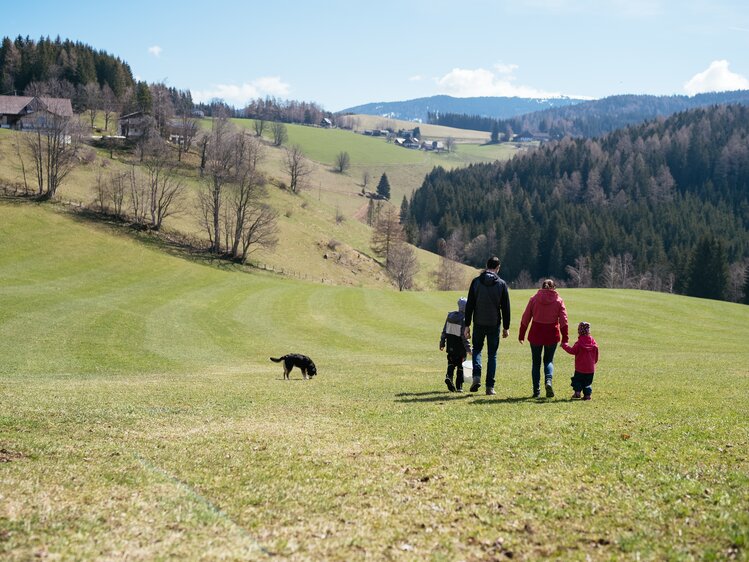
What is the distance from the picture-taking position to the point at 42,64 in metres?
154

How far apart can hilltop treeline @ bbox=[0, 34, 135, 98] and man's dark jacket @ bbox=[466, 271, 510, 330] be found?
166362 mm

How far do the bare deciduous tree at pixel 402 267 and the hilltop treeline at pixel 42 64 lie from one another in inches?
4096

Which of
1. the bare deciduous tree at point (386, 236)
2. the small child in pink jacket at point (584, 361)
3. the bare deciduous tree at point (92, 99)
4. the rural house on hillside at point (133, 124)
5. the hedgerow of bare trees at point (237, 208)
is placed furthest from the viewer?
the bare deciduous tree at point (92, 99)

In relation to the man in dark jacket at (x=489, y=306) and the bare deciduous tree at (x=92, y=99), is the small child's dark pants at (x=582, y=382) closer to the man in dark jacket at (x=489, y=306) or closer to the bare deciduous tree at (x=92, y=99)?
the man in dark jacket at (x=489, y=306)

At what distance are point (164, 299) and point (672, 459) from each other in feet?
162

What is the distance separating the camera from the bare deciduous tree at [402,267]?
356 feet

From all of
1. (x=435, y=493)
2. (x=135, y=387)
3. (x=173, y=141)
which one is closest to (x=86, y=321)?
(x=135, y=387)

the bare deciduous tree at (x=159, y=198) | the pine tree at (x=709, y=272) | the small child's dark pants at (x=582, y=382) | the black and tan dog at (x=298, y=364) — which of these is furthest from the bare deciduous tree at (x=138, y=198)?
the pine tree at (x=709, y=272)

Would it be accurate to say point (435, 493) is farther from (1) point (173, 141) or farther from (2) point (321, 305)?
(1) point (173, 141)

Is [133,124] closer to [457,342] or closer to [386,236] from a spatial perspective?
A: [386,236]

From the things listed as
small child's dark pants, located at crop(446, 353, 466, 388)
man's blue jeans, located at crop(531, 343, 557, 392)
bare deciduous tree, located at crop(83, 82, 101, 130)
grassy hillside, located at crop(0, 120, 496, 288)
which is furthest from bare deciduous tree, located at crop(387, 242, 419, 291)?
man's blue jeans, located at crop(531, 343, 557, 392)

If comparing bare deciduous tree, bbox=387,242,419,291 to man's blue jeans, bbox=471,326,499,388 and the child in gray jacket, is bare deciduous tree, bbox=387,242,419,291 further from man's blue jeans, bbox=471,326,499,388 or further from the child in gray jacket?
man's blue jeans, bbox=471,326,499,388

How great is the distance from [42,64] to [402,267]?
122 meters

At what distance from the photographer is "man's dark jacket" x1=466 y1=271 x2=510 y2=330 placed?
15609 mm
